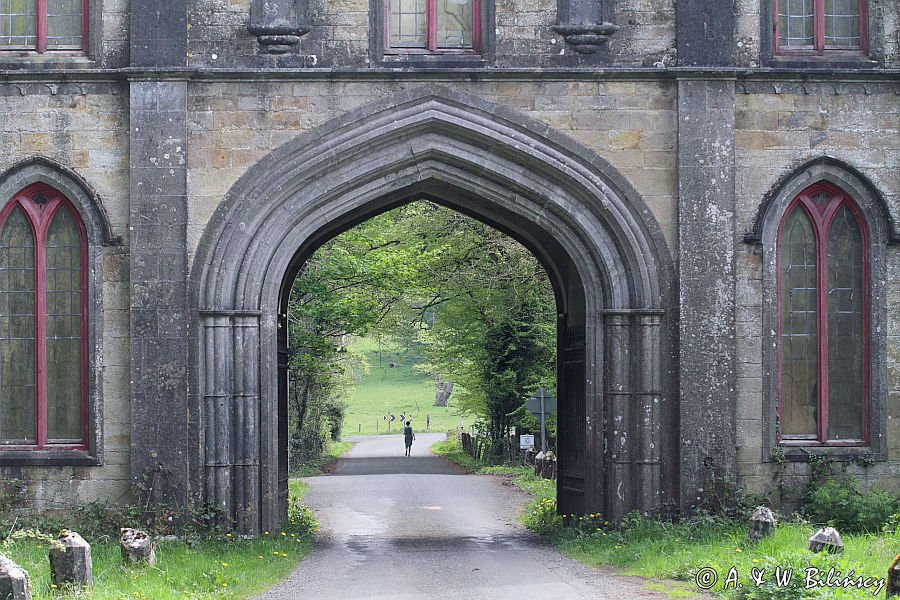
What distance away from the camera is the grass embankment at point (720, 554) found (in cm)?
882

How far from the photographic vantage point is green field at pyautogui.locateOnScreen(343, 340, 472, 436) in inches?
2516

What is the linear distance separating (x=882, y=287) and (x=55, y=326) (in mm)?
9028

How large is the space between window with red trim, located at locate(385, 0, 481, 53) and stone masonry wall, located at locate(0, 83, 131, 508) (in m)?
3.04

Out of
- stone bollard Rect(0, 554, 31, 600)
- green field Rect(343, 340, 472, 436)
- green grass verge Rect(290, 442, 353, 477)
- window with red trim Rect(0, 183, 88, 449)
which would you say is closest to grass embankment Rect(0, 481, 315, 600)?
stone bollard Rect(0, 554, 31, 600)

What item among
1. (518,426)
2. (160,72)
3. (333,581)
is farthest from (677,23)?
(518,426)

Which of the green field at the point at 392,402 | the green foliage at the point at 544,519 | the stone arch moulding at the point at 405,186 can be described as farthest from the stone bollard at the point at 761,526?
the green field at the point at 392,402

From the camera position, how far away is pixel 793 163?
44.9 feet

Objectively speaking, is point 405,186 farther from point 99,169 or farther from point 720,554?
point 720,554

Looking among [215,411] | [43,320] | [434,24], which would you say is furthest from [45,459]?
[434,24]

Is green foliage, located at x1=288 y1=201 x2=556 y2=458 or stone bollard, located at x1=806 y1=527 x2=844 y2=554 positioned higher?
green foliage, located at x1=288 y1=201 x2=556 y2=458

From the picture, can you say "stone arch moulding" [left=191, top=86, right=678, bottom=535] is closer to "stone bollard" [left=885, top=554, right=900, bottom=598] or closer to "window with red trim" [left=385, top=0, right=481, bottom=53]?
"window with red trim" [left=385, top=0, right=481, bottom=53]

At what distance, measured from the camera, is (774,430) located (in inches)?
537

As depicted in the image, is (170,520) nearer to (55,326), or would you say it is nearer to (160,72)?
(55,326)

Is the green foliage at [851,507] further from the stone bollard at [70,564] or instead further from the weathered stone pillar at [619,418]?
the stone bollard at [70,564]
